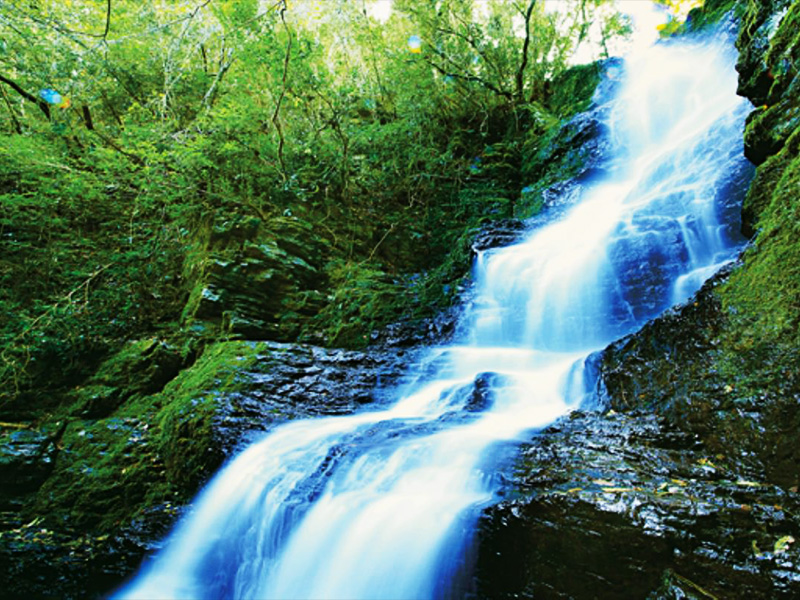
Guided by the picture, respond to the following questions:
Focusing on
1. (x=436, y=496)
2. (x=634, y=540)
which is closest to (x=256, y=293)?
(x=436, y=496)

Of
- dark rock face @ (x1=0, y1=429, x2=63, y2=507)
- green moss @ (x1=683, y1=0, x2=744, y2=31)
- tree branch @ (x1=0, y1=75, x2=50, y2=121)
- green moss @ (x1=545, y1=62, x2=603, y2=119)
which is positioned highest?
green moss @ (x1=683, y1=0, x2=744, y2=31)

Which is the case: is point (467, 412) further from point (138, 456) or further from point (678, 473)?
point (138, 456)

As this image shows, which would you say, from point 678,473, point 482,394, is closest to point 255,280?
point 482,394

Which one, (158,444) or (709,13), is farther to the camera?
(709,13)

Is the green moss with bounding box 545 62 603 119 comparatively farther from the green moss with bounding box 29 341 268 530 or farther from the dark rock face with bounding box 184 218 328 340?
the green moss with bounding box 29 341 268 530

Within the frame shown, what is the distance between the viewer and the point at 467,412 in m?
4.30

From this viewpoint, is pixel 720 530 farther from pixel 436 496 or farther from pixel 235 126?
pixel 235 126

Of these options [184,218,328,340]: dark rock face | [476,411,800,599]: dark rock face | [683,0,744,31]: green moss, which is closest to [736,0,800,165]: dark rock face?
[476,411,800,599]: dark rock face

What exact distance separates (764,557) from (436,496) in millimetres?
1673

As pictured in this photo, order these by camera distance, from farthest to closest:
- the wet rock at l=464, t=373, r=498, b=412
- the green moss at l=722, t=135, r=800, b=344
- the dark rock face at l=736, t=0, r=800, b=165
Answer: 1. the wet rock at l=464, t=373, r=498, b=412
2. the dark rock face at l=736, t=0, r=800, b=165
3. the green moss at l=722, t=135, r=800, b=344

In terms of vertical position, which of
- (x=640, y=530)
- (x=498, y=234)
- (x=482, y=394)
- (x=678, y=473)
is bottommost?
(x=640, y=530)

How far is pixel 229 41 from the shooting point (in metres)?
7.34

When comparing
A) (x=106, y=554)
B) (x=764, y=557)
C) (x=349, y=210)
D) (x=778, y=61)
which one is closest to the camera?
(x=764, y=557)

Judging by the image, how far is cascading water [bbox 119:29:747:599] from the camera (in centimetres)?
273
